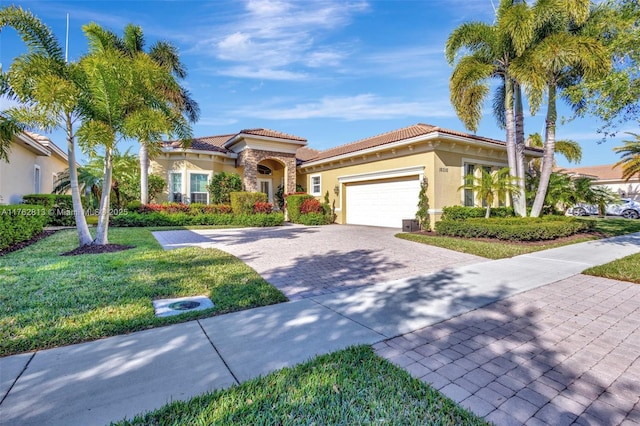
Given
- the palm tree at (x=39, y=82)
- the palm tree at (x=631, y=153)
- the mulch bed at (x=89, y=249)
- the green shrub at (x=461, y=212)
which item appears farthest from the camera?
the palm tree at (x=631, y=153)

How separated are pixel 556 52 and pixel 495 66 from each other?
86.9 inches

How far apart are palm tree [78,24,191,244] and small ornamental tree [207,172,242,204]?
9848 mm

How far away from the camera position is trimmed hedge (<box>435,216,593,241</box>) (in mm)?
10180

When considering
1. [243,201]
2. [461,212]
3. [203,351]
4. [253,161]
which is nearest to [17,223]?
[203,351]

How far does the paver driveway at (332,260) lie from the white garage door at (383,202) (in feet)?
13.8

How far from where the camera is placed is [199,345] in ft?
10.0

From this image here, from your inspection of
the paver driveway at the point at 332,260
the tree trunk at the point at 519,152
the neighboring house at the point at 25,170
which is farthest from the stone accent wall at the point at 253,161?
the tree trunk at the point at 519,152

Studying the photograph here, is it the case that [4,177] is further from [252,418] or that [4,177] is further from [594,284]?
[594,284]

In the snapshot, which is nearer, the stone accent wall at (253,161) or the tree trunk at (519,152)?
the tree trunk at (519,152)

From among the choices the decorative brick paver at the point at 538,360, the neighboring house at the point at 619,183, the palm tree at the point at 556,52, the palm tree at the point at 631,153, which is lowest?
the decorative brick paver at the point at 538,360

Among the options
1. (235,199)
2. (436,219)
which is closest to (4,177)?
(235,199)

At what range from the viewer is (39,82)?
679 centimetres

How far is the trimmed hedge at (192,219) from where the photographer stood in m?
14.8

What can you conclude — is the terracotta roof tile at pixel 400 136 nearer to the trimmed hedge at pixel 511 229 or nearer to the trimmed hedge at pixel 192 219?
the trimmed hedge at pixel 511 229
